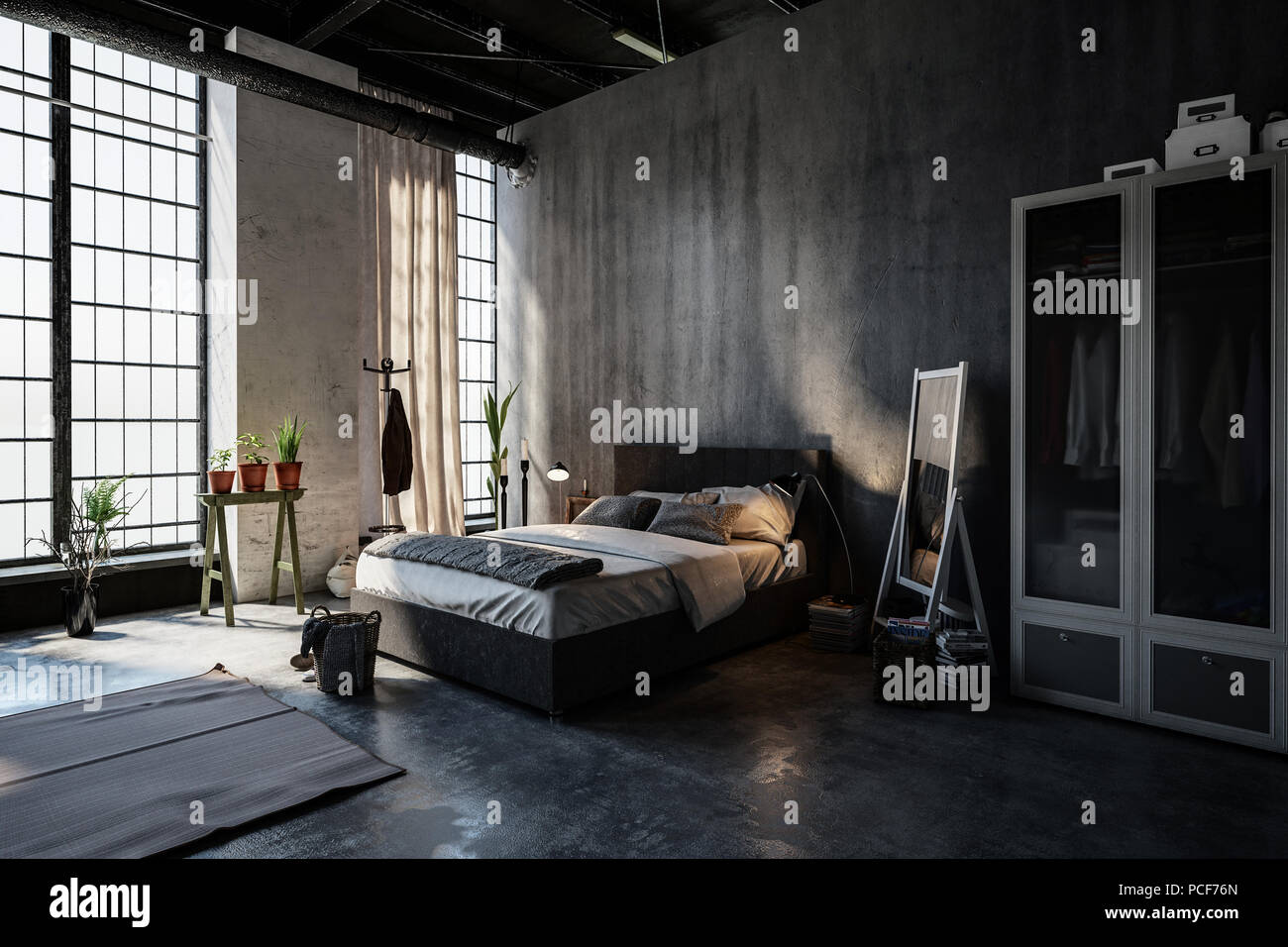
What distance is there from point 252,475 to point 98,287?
164 centimetres

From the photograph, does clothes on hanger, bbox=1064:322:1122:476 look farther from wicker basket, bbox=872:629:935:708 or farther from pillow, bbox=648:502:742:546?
pillow, bbox=648:502:742:546

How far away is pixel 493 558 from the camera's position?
12.4ft

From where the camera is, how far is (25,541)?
5145 mm

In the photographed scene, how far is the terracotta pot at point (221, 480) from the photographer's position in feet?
17.1

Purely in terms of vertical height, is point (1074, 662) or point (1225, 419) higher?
point (1225, 419)

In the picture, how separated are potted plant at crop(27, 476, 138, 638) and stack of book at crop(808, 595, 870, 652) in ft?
14.0

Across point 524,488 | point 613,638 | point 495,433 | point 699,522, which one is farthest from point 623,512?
point 495,433

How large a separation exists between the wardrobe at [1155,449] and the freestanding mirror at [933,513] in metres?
0.29

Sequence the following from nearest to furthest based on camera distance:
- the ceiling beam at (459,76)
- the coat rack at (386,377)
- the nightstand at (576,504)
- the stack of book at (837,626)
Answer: the stack of book at (837,626)
the ceiling beam at (459,76)
the nightstand at (576,504)
the coat rack at (386,377)

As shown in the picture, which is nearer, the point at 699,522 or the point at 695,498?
the point at 699,522

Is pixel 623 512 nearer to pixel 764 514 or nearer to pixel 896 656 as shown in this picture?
pixel 764 514

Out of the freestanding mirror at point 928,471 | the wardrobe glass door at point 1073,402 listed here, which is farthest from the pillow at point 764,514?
the wardrobe glass door at point 1073,402

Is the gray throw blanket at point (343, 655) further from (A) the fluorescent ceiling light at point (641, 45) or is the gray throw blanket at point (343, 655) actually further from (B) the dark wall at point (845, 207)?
(A) the fluorescent ceiling light at point (641, 45)
